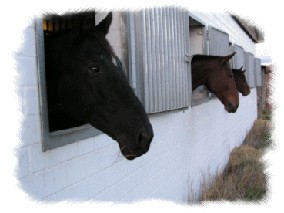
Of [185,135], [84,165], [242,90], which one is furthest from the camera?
[242,90]

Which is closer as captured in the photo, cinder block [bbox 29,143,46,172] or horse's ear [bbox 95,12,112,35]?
cinder block [bbox 29,143,46,172]

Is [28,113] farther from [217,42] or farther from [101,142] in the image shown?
[217,42]

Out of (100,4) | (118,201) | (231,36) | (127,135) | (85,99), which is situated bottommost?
(118,201)

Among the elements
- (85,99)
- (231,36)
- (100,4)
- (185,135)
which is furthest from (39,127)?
(231,36)

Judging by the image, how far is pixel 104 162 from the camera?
2.03 metres

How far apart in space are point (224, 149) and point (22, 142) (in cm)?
556

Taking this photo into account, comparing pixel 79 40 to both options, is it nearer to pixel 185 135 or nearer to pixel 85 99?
pixel 85 99

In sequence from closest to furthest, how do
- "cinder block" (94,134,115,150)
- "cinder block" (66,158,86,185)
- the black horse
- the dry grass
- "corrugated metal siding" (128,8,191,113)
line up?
the black horse → "cinder block" (66,158,86,185) → "cinder block" (94,134,115,150) → "corrugated metal siding" (128,8,191,113) → the dry grass

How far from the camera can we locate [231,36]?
718 centimetres

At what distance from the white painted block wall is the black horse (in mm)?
186

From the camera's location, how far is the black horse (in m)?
1.38

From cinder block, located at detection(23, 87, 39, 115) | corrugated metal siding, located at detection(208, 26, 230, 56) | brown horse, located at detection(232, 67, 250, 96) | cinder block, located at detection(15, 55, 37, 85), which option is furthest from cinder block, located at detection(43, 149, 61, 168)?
brown horse, located at detection(232, 67, 250, 96)

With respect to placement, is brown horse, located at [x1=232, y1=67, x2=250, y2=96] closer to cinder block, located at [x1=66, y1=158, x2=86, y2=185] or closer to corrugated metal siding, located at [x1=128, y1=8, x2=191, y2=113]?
corrugated metal siding, located at [x1=128, y1=8, x2=191, y2=113]

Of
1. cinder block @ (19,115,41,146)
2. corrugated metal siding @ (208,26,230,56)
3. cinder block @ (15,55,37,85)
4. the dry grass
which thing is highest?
corrugated metal siding @ (208,26,230,56)
